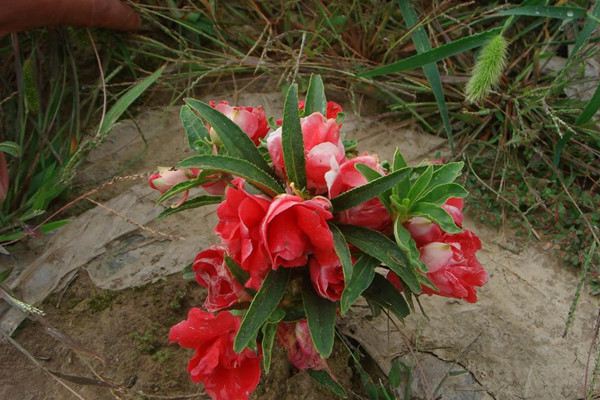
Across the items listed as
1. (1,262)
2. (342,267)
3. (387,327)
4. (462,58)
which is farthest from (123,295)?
(462,58)

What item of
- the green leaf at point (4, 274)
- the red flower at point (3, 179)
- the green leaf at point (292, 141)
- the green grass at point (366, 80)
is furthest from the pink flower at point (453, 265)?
the red flower at point (3, 179)

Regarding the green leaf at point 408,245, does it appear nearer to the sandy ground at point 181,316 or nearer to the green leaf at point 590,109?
the sandy ground at point 181,316

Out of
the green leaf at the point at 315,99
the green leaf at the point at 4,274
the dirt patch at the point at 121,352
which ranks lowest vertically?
the dirt patch at the point at 121,352

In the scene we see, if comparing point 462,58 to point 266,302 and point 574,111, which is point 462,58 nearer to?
point 574,111

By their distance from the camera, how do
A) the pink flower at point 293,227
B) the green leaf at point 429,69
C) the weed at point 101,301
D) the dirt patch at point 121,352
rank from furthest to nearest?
the green leaf at point 429,69 → the weed at point 101,301 → the dirt patch at point 121,352 → the pink flower at point 293,227

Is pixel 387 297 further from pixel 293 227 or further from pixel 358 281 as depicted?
pixel 293 227

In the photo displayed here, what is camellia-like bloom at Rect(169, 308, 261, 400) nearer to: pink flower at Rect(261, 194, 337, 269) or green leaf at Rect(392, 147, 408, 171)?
pink flower at Rect(261, 194, 337, 269)
